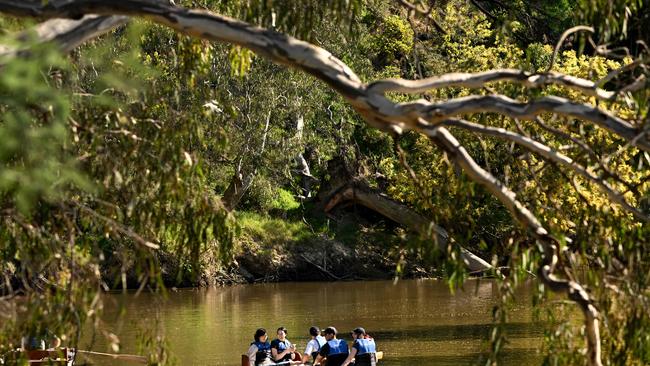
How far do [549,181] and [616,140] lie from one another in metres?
3.48

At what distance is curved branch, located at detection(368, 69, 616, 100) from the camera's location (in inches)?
334

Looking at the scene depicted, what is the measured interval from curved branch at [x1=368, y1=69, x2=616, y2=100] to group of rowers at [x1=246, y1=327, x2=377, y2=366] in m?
10.8

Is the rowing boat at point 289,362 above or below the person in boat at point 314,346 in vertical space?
below

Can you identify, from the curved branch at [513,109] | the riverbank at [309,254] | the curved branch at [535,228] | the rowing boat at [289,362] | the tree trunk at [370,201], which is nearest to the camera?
the curved branch at [513,109]

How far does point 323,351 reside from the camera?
19516mm

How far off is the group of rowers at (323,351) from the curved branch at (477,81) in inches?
424

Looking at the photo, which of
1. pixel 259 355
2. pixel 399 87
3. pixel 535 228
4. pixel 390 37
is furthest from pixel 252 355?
pixel 390 37

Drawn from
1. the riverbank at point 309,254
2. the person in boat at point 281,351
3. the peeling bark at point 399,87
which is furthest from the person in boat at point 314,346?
the riverbank at point 309,254

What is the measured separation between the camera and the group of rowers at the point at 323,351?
19078 millimetres

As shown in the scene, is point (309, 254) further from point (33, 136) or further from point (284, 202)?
point (33, 136)

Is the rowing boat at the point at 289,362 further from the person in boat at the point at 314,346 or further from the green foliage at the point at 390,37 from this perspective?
the green foliage at the point at 390,37

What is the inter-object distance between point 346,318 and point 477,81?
21697mm

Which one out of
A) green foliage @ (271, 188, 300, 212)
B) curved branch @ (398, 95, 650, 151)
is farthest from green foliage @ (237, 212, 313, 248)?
curved branch @ (398, 95, 650, 151)

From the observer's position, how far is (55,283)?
34.0 ft
